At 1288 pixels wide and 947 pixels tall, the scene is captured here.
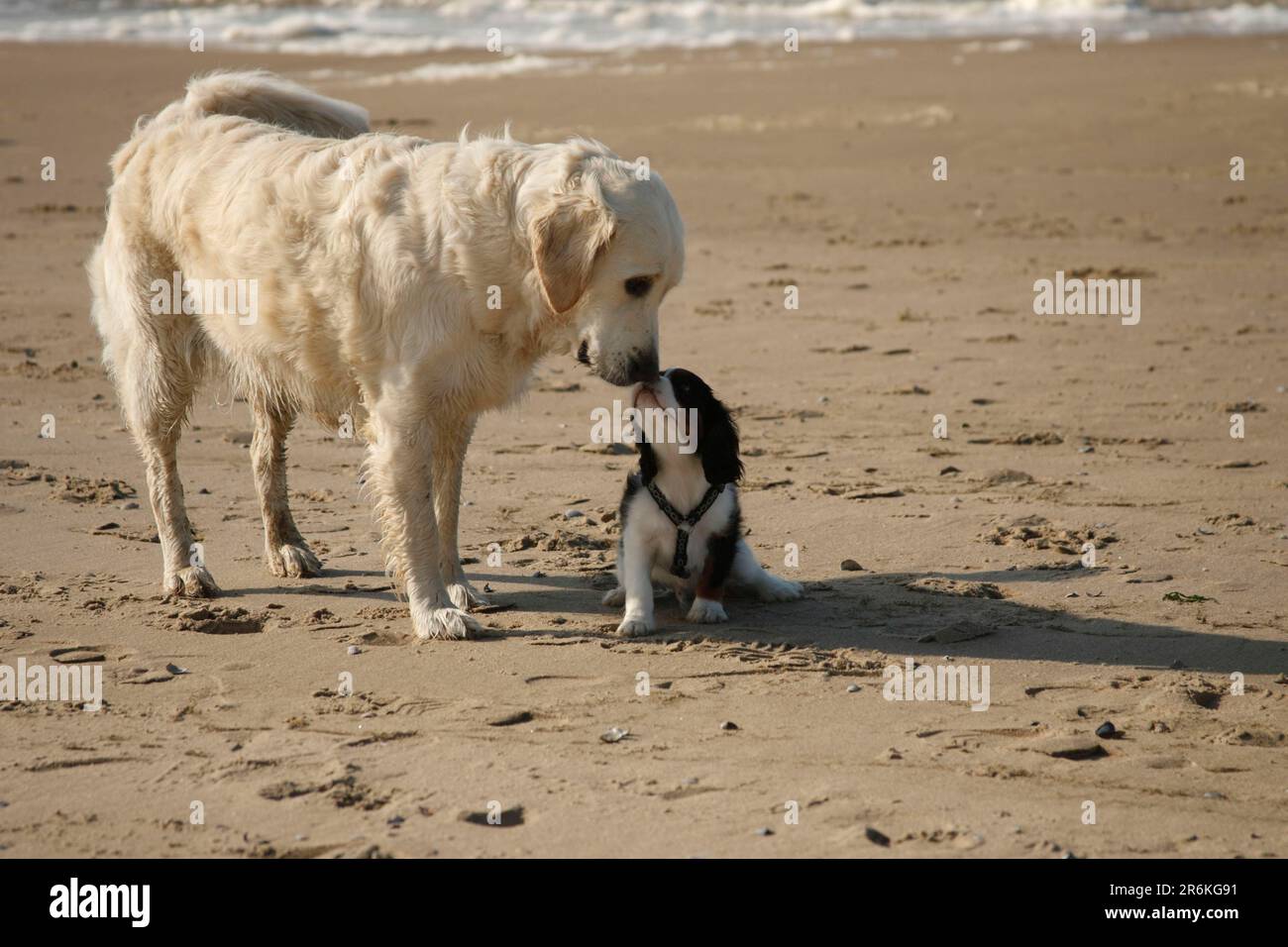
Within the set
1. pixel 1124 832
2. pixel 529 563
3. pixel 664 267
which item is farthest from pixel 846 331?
pixel 1124 832

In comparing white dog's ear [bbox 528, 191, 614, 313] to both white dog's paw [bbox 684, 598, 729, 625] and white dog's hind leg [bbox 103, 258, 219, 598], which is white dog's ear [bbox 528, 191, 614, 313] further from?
white dog's hind leg [bbox 103, 258, 219, 598]

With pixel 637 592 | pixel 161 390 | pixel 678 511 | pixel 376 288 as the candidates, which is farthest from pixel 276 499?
pixel 678 511

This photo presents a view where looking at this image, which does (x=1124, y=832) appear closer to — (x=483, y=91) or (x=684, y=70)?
(x=483, y=91)

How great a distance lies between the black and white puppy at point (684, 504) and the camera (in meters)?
5.91

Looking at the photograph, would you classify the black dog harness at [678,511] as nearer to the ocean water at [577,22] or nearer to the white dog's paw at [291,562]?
the white dog's paw at [291,562]

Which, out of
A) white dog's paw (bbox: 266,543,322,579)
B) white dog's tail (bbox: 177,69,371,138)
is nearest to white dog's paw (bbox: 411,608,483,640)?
white dog's paw (bbox: 266,543,322,579)

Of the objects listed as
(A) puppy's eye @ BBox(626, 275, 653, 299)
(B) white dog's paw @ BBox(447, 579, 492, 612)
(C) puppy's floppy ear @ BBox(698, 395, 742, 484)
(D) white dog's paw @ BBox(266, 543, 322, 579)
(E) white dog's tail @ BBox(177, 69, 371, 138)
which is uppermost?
(E) white dog's tail @ BBox(177, 69, 371, 138)

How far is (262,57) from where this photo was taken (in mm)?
27578

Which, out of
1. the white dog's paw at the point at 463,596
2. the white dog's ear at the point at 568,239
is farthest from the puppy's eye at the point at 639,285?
the white dog's paw at the point at 463,596

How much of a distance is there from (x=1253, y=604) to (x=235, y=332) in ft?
14.5

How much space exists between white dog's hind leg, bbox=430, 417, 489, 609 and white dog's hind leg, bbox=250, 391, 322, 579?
0.79 meters

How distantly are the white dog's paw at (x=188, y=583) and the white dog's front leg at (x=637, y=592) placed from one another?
189cm

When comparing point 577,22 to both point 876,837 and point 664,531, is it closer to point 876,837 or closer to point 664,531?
point 664,531

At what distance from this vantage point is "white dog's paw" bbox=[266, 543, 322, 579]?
6703 mm
